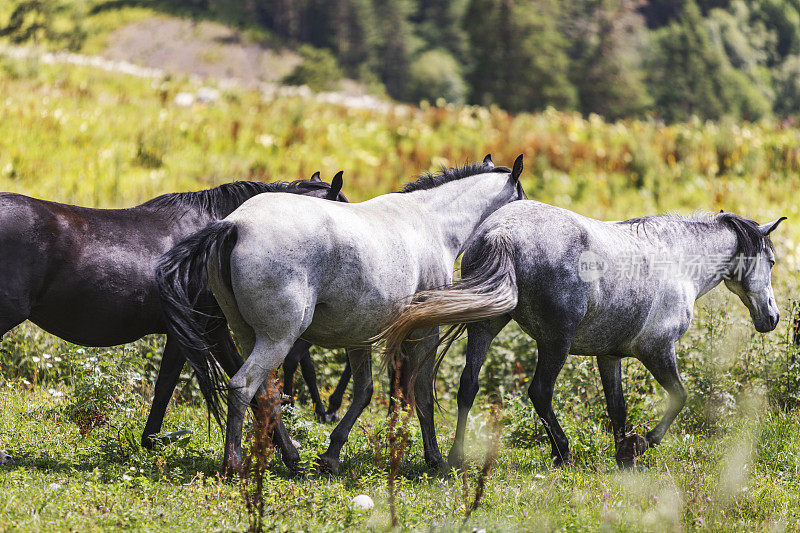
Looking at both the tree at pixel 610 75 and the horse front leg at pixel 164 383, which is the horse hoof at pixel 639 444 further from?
the tree at pixel 610 75

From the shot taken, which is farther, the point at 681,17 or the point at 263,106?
the point at 681,17

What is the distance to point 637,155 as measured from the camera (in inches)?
642

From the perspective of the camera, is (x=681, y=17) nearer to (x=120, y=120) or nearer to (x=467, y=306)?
(x=120, y=120)

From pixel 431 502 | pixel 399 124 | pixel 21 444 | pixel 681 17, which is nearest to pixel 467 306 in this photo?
pixel 431 502

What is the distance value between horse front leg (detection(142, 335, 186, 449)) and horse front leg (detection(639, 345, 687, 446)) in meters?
3.25

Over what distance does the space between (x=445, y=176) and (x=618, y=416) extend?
2.19m

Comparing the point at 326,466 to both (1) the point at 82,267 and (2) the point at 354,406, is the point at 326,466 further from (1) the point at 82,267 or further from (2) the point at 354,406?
(1) the point at 82,267

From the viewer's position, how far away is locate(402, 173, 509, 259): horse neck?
5555mm

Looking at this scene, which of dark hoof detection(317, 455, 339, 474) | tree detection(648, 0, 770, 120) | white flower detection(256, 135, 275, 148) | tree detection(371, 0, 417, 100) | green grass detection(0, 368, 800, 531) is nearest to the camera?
green grass detection(0, 368, 800, 531)

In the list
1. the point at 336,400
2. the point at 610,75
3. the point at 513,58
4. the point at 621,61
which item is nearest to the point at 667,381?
the point at 336,400

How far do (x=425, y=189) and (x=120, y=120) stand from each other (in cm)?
1108

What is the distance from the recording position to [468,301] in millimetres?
4555

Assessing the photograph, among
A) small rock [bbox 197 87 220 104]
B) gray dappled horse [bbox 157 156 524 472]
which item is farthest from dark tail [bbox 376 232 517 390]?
small rock [bbox 197 87 220 104]

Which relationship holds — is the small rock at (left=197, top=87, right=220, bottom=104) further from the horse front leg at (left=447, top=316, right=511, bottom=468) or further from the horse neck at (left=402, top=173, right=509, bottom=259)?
the horse front leg at (left=447, top=316, right=511, bottom=468)
